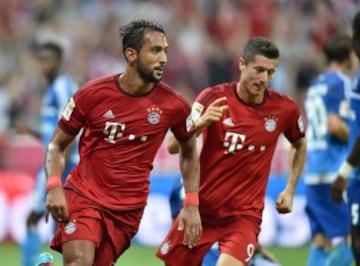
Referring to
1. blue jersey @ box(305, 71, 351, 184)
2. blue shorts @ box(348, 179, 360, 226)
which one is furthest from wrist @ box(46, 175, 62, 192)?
blue jersey @ box(305, 71, 351, 184)

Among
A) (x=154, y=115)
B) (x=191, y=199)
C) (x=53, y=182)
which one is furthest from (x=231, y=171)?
(x=53, y=182)

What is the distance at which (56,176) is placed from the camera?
30.2ft

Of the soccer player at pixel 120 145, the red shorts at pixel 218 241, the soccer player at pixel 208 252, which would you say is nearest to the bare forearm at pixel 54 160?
the soccer player at pixel 120 145

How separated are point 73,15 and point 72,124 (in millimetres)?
12354

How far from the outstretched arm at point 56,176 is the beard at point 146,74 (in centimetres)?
66

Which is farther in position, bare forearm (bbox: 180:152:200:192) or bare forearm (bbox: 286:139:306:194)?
bare forearm (bbox: 286:139:306:194)

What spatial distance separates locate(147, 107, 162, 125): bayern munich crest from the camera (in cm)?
938

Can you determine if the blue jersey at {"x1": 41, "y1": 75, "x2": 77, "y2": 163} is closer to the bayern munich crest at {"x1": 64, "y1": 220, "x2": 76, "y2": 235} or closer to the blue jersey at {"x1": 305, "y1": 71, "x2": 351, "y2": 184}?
the blue jersey at {"x1": 305, "y1": 71, "x2": 351, "y2": 184}

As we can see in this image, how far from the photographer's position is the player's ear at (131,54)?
9398 mm

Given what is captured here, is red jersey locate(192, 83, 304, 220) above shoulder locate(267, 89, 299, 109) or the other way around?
the other way around

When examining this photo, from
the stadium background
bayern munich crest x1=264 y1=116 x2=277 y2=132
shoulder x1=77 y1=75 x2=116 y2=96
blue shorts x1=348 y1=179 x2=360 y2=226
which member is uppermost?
shoulder x1=77 y1=75 x2=116 y2=96

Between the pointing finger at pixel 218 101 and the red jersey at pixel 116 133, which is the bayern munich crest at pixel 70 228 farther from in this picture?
the pointing finger at pixel 218 101

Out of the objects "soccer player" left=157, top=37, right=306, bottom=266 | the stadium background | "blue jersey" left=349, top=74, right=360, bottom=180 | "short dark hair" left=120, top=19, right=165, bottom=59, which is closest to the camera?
"short dark hair" left=120, top=19, right=165, bottom=59

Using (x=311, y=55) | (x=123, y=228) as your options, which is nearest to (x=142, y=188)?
(x=123, y=228)
